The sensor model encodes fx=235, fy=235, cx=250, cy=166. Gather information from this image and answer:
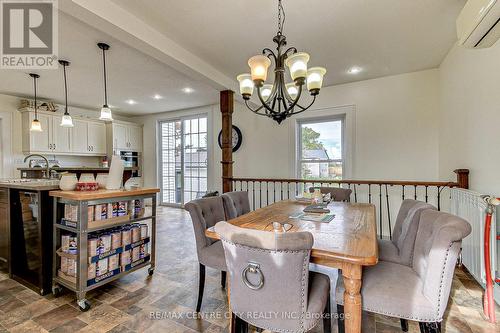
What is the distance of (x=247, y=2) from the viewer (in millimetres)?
2129

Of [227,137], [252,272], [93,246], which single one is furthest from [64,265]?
[227,137]

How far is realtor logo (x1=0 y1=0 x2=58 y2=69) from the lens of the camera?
2.14m

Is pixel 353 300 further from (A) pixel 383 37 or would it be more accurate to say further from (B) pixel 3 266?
(B) pixel 3 266

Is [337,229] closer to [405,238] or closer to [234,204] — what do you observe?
[405,238]

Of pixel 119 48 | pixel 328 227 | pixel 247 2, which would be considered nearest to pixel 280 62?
pixel 247 2

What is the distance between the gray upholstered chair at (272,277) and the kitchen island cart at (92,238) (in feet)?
4.87

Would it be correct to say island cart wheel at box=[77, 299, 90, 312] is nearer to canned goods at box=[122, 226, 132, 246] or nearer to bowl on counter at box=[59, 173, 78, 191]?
canned goods at box=[122, 226, 132, 246]

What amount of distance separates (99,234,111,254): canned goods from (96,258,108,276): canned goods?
0.09 meters

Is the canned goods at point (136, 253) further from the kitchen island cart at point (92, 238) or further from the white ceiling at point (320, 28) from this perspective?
the white ceiling at point (320, 28)

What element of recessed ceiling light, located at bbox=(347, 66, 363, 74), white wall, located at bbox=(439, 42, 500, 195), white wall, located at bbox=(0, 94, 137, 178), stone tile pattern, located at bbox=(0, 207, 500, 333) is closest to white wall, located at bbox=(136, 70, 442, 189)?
white wall, located at bbox=(439, 42, 500, 195)

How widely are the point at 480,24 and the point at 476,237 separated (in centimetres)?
178

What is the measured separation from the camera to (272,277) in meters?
1.08

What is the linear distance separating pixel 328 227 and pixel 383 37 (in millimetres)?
2437

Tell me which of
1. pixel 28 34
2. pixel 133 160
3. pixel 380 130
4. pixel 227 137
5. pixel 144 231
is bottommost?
pixel 144 231
